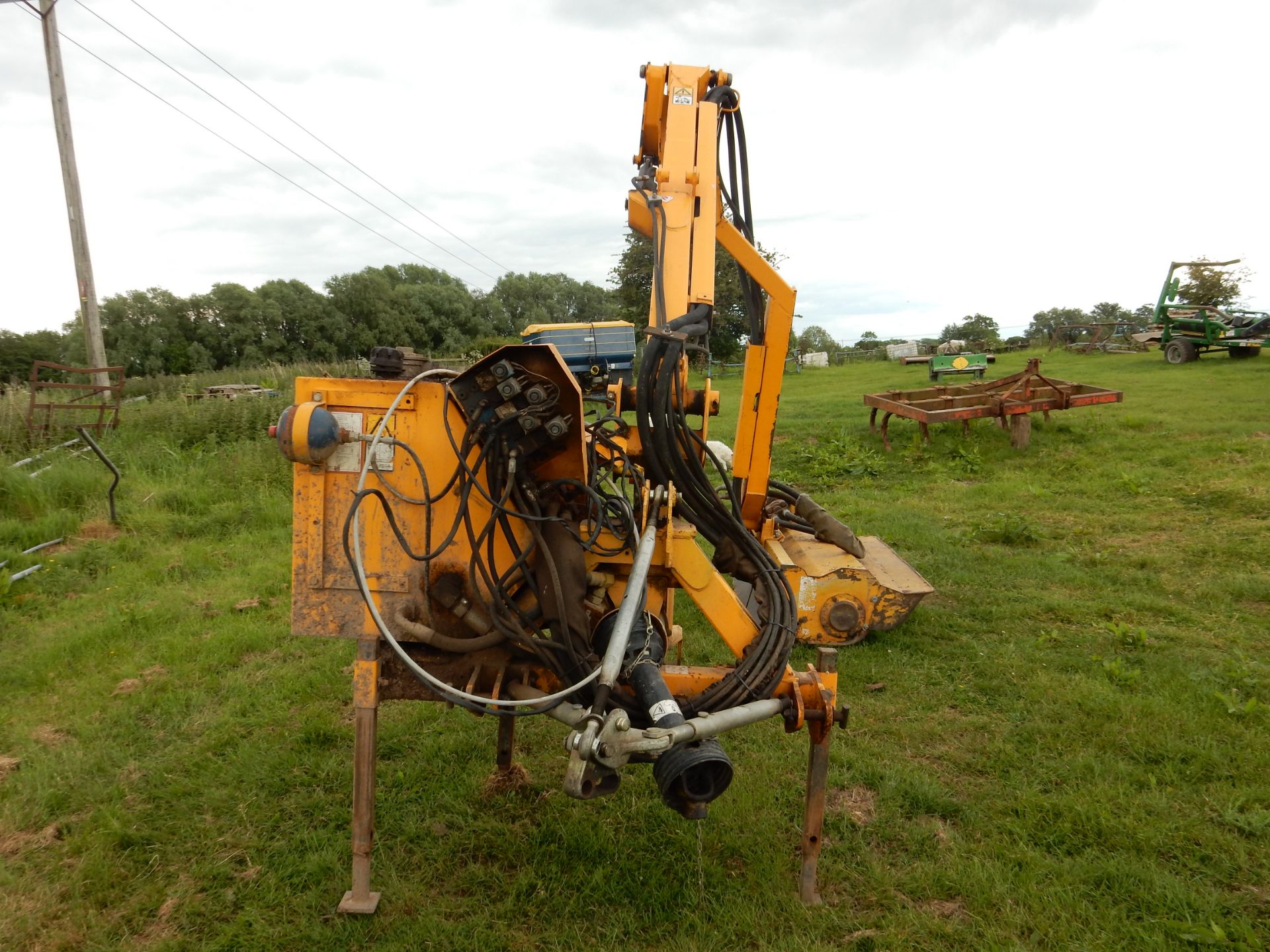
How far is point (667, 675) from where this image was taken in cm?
281

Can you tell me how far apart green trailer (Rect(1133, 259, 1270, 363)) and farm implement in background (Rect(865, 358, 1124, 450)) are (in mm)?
9373

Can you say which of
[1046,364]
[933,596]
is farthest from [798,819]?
[1046,364]

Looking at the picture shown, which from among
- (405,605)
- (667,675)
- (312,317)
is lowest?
(667,675)

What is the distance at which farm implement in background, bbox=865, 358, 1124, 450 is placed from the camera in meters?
10.5

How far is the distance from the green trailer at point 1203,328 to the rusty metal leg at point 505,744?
1969 cm

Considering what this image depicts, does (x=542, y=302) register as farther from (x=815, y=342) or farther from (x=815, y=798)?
(x=815, y=798)

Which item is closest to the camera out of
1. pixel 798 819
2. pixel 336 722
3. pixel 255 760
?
pixel 798 819

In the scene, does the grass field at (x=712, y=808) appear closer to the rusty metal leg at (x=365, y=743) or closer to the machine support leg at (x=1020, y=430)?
the rusty metal leg at (x=365, y=743)

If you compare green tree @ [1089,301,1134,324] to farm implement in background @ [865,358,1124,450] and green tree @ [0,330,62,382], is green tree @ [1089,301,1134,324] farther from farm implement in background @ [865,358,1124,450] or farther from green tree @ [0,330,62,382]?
green tree @ [0,330,62,382]

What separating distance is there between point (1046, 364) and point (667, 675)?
2145 centimetres

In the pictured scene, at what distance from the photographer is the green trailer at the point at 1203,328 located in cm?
1755

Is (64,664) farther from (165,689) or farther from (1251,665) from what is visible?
(1251,665)

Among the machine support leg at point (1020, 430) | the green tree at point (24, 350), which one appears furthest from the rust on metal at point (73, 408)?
the green tree at point (24, 350)

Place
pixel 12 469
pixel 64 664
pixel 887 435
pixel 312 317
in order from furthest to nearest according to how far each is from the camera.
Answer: pixel 312 317
pixel 887 435
pixel 12 469
pixel 64 664
